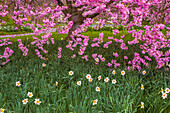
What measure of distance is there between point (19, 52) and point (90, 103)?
462cm

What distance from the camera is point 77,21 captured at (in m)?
8.91

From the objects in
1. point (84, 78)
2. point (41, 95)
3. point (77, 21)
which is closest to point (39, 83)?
point (41, 95)

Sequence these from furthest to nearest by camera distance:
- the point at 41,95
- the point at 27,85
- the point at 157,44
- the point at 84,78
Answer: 1. the point at 157,44
2. the point at 84,78
3. the point at 27,85
4. the point at 41,95

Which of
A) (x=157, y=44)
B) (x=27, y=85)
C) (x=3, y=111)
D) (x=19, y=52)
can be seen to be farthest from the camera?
(x=19, y=52)

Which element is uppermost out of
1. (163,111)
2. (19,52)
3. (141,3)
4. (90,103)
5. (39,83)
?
(141,3)

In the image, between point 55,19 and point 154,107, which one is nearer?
point 154,107

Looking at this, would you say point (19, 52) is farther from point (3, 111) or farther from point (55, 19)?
point (3, 111)

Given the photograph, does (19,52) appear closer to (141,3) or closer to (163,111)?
(141,3)

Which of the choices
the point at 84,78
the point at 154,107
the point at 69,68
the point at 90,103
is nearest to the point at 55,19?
the point at 69,68

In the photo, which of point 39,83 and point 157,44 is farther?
point 157,44

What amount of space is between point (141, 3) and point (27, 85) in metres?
2.77

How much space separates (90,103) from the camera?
2742 millimetres

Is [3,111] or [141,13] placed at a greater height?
[141,13]

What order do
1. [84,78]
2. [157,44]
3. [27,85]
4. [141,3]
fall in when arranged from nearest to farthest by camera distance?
[27,85] < [84,78] < [141,3] < [157,44]
